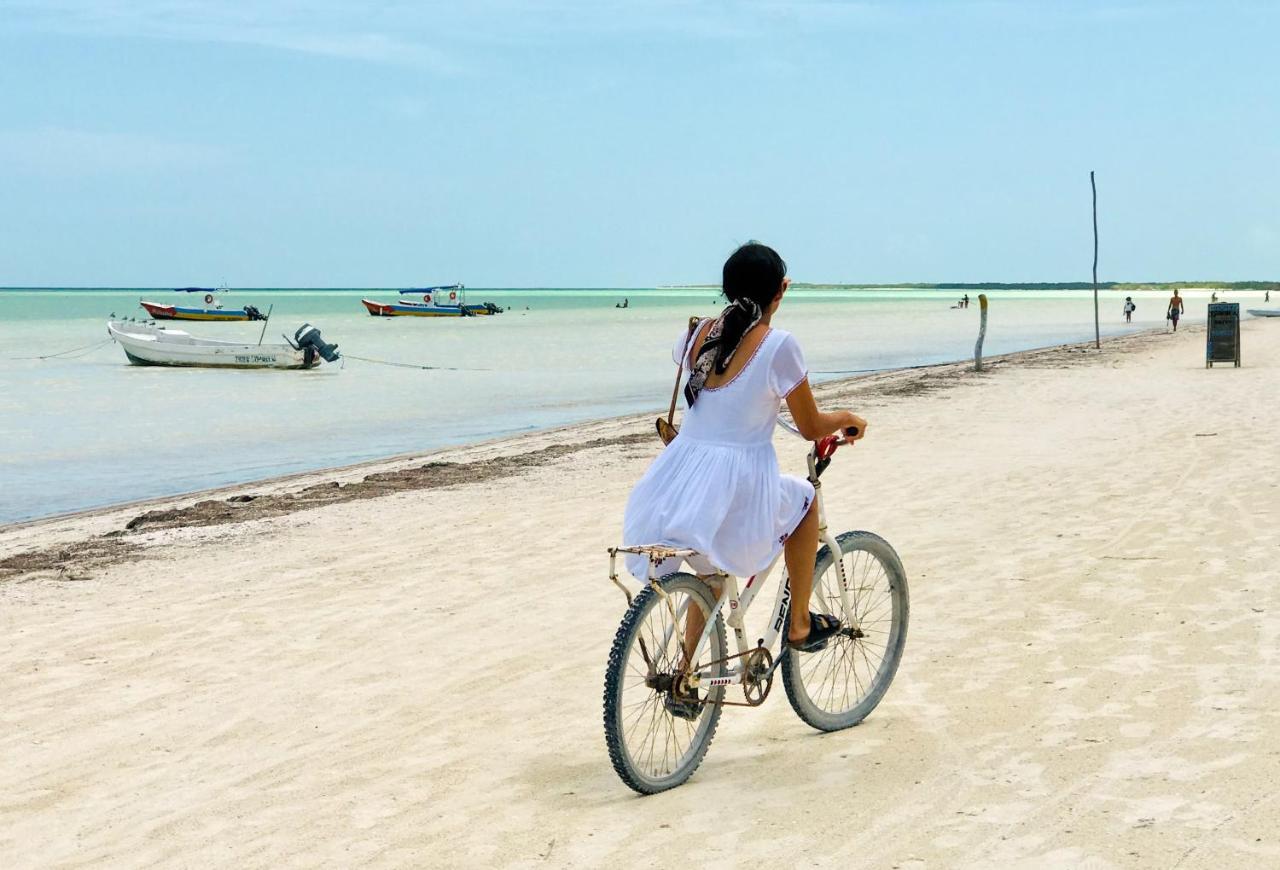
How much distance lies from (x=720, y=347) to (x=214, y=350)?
39816mm

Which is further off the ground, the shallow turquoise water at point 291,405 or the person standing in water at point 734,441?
the person standing in water at point 734,441

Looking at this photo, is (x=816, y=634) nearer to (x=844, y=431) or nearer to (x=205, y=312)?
(x=844, y=431)

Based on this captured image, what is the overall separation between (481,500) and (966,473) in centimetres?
417

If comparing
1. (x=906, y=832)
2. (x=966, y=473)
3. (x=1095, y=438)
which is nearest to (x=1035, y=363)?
(x=1095, y=438)

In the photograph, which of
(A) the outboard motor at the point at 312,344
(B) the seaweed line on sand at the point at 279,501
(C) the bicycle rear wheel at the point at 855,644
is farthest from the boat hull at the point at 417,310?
(C) the bicycle rear wheel at the point at 855,644

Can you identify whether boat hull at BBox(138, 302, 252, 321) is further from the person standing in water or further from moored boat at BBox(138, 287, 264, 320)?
the person standing in water

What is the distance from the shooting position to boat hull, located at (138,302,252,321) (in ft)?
291

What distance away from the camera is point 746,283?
412 cm

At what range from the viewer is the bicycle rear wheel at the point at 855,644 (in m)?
4.69

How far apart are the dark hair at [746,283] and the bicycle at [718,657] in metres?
0.36

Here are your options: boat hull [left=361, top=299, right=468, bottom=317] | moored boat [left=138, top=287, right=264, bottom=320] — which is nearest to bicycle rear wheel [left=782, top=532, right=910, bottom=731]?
moored boat [left=138, top=287, right=264, bottom=320]

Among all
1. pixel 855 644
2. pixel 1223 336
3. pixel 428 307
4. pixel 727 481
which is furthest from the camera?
pixel 428 307

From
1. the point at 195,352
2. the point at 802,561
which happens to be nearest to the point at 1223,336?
the point at 802,561

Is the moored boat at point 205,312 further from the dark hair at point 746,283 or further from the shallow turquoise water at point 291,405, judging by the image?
the dark hair at point 746,283
